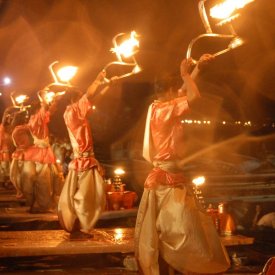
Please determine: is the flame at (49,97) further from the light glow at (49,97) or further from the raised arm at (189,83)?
the raised arm at (189,83)

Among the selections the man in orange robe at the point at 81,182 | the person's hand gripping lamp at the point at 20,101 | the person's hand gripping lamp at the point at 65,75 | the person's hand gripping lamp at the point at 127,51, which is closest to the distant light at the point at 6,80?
the person's hand gripping lamp at the point at 20,101

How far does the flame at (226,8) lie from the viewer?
183 inches

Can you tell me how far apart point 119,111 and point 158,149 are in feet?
70.6

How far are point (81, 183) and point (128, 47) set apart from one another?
217 centimetres

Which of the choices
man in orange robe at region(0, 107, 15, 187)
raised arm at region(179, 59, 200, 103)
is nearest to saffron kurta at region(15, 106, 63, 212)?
man in orange robe at region(0, 107, 15, 187)

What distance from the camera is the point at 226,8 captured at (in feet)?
15.5

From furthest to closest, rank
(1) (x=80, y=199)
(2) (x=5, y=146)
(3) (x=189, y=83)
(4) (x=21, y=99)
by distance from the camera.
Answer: (2) (x=5, y=146), (4) (x=21, y=99), (1) (x=80, y=199), (3) (x=189, y=83)

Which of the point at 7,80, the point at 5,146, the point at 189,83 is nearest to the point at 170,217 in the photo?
the point at 189,83

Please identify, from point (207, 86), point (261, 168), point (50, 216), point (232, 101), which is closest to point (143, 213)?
point (50, 216)

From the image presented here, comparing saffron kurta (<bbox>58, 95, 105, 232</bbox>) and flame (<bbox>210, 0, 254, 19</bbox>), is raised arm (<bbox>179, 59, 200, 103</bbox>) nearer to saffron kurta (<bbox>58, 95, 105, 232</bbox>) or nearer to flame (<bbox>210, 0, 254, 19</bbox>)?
flame (<bbox>210, 0, 254, 19</bbox>)

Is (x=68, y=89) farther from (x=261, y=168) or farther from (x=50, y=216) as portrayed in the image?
(x=261, y=168)

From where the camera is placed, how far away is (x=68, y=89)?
25.3 ft

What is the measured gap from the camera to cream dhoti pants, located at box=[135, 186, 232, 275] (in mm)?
5023

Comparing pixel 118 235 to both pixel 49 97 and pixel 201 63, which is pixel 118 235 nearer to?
pixel 49 97
